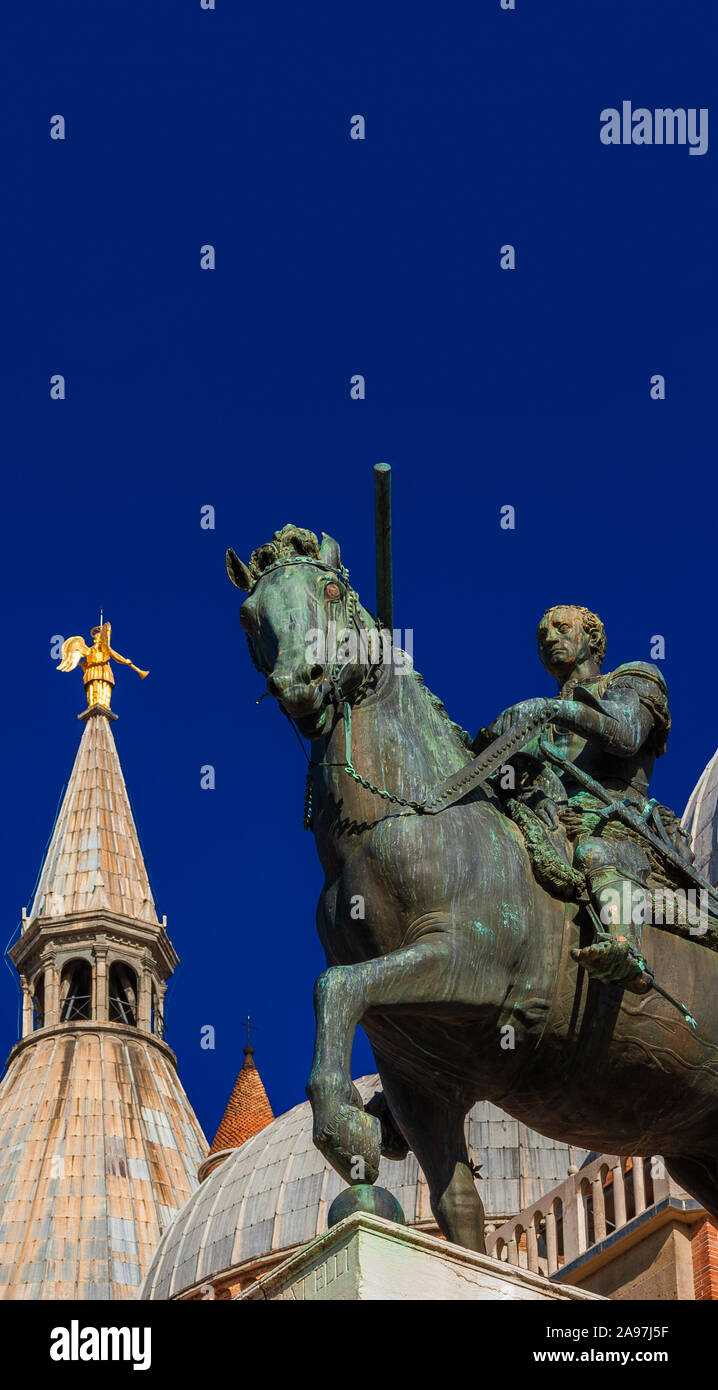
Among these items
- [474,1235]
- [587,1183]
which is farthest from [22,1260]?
[474,1235]

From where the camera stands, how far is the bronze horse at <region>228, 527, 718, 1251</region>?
14.0 m

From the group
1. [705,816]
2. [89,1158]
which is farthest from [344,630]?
[89,1158]

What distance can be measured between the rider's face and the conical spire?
96.0 m

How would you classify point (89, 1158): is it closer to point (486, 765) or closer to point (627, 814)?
point (627, 814)

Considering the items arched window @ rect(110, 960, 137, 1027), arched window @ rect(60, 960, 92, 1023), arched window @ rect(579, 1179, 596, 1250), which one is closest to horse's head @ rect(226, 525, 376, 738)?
arched window @ rect(579, 1179, 596, 1250)

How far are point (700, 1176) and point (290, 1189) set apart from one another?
151 ft

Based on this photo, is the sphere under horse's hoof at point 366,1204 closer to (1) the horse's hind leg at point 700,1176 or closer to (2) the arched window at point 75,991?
(1) the horse's hind leg at point 700,1176

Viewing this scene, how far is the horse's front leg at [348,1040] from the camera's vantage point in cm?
1328

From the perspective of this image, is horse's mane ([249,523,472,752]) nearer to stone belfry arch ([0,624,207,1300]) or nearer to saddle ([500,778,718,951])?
saddle ([500,778,718,951])

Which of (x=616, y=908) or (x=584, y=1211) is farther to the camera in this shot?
(x=584, y=1211)

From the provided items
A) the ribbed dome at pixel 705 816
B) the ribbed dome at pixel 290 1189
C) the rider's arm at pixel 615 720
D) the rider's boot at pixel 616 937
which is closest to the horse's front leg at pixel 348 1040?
the rider's boot at pixel 616 937

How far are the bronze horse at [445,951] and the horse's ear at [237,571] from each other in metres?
0.01

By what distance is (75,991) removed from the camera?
380ft
